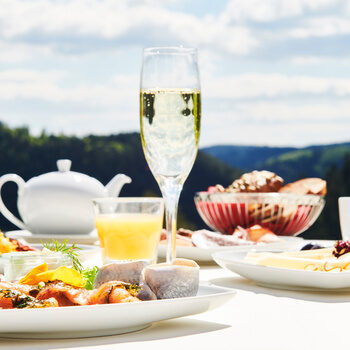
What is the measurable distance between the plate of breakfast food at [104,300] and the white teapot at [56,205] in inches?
44.6

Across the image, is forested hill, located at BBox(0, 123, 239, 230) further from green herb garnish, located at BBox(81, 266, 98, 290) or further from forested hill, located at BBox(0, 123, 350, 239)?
green herb garnish, located at BBox(81, 266, 98, 290)

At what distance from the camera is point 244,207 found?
2039 millimetres

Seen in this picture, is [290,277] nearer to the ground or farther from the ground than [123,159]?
farther from the ground

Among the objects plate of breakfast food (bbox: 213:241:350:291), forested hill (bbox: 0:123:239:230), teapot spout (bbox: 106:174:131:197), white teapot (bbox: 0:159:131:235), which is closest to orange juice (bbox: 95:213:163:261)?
plate of breakfast food (bbox: 213:241:350:291)

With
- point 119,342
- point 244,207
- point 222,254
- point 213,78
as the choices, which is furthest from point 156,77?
point 213,78

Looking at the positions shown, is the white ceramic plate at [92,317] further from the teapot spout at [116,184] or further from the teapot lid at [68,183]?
the teapot spout at [116,184]

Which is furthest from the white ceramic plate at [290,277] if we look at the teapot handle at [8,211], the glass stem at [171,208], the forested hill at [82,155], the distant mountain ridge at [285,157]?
the distant mountain ridge at [285,157]

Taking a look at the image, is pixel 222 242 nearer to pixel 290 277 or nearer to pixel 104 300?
pixel 290 277

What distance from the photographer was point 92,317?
2.79 feet

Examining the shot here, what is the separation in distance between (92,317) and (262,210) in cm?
125

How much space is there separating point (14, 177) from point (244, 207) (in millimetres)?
746

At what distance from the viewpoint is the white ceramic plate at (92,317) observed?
2.72 ft

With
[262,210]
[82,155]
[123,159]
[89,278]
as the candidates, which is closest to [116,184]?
[262,210]

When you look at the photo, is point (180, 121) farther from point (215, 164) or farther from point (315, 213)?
point (215, 164)
